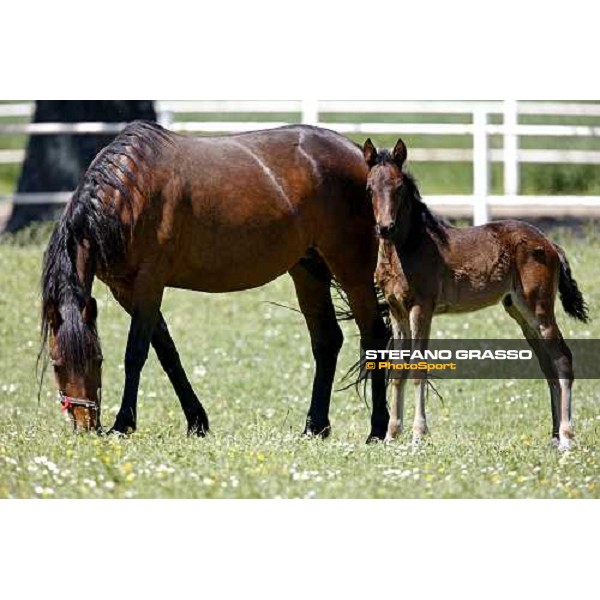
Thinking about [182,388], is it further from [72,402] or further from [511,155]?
[511,155]

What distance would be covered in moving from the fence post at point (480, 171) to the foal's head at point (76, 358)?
12.5ft

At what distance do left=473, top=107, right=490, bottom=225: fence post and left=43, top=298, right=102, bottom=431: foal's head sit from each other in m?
3.81

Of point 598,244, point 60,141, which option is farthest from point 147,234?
point 60,141

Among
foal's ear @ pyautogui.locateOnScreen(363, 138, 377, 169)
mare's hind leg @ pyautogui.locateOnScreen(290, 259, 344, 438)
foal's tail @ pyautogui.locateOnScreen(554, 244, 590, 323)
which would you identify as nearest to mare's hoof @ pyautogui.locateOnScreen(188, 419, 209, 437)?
mare's hind leg @ pyautogui.locateOnScreen(290, 259, 344, 438)

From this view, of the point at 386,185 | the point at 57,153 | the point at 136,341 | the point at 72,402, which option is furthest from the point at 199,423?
the point at 57,153

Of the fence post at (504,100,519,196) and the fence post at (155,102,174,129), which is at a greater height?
the fence post at (155,102,174,129)

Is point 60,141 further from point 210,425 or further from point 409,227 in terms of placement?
point 409,227

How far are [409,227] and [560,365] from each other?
45.8 inches

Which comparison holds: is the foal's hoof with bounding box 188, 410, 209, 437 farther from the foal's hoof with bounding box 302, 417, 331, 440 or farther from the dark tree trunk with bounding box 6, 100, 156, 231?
the dark tree trunk with bounding box 6, 100, 156, 231

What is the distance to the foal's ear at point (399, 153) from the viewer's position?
7516mm

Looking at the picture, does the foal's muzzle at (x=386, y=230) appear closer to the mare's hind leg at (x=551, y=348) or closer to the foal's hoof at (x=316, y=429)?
the mare's hind leg at (x=551, y=348)

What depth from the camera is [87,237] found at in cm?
766

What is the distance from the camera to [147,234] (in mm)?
7879

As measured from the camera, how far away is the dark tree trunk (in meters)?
11.6
